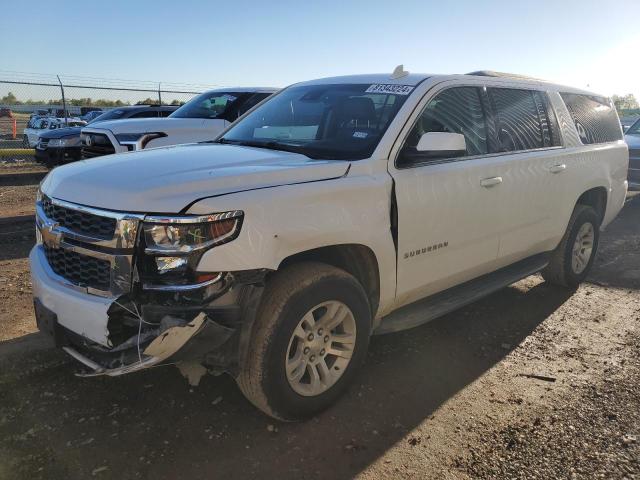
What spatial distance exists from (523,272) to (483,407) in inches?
65.3

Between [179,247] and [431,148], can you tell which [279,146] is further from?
[179,247]

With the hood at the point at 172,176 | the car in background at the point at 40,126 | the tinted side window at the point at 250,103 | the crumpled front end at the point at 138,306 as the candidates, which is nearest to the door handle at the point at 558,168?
the hood at the point at 172,176

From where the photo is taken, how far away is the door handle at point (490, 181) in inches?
155

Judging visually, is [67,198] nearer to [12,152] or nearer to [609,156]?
[609,156]

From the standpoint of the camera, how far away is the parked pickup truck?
2.57 metres

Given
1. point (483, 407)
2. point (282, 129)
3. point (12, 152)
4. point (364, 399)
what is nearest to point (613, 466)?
point (483, 407)

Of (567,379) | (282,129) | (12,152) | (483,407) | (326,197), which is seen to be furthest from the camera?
(12,152)

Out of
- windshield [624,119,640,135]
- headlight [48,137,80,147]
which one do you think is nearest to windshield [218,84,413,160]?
headlight [48,137,80,147]

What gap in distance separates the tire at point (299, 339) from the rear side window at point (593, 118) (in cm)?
339

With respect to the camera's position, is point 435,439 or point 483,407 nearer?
point 435,439

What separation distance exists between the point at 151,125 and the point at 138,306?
5.68m

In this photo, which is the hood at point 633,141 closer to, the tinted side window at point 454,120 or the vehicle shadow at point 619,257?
the vehicle shadow at point 619,257

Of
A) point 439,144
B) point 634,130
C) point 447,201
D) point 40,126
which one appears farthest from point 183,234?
point 40,126

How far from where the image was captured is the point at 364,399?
11.1 feet
